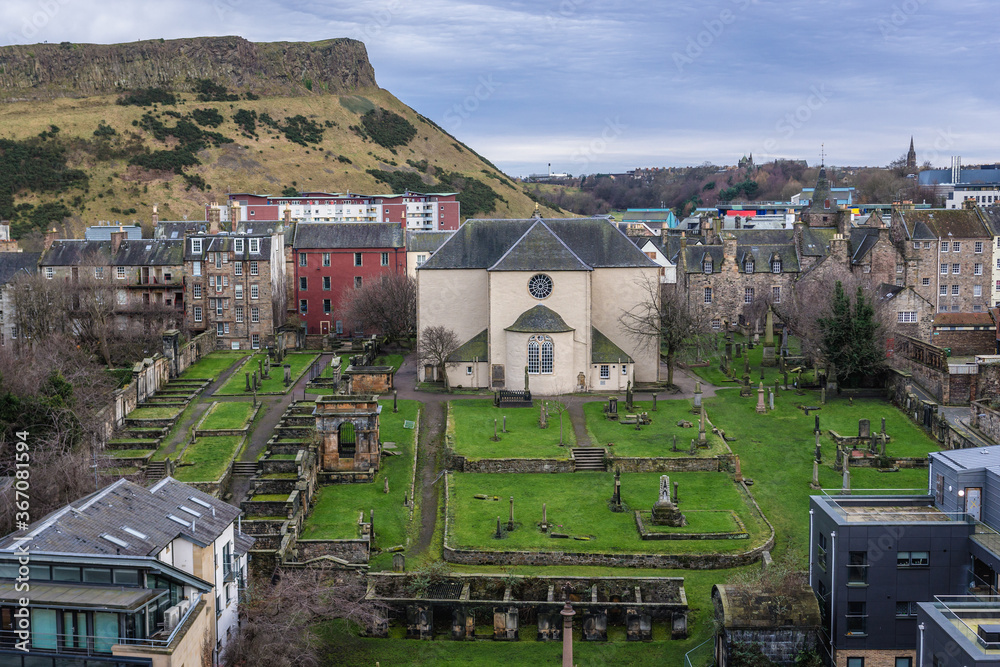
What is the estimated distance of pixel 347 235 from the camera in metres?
83.0

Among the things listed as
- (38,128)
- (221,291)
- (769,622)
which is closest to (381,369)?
(221,291)

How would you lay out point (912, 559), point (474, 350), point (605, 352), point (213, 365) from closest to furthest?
point (912, 559) → point (605, 352) → point (474, 350) → point (213, 365)

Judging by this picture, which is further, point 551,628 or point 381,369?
point 381,369

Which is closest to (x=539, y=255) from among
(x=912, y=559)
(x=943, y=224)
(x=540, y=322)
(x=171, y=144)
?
(x=540, y=322)

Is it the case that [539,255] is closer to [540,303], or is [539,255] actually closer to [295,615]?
[540,303]

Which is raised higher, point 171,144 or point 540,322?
point 171,144

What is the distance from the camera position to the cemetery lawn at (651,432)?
46.7 m

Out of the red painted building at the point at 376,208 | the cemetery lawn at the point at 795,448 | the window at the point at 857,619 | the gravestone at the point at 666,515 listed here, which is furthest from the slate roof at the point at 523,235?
the red painted building at the point at 376,208

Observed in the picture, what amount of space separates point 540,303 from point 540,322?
6.18ft

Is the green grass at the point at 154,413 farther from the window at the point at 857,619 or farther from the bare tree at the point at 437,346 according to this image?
the window at the point at 857,619

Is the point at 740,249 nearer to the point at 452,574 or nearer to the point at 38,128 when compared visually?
the point at 452,574

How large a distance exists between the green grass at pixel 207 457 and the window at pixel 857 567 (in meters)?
27.1

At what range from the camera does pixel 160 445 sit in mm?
48906

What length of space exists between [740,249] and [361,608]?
56.6 m
